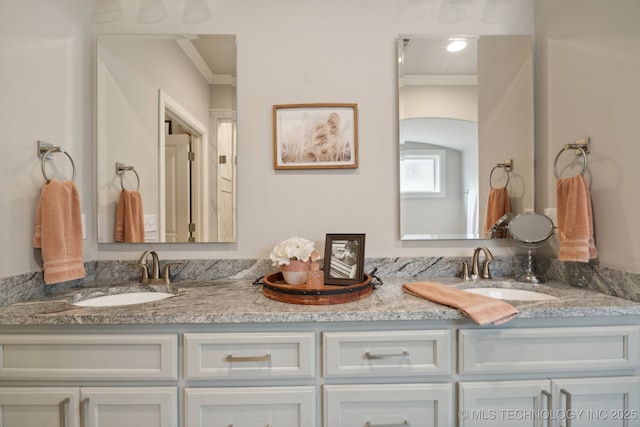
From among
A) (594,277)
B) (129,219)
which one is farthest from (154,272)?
(594,277)

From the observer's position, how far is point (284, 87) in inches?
66.8

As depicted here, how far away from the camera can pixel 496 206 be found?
5.65 feet

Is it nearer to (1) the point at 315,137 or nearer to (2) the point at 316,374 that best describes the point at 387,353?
(2) the point at 316,374

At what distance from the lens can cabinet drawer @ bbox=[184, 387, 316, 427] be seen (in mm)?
1102

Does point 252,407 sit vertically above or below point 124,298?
below

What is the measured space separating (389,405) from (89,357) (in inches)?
43.4

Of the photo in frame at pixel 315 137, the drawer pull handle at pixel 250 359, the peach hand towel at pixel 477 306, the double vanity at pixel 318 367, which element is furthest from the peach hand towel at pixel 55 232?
the peach hand towel at pixel 477 306

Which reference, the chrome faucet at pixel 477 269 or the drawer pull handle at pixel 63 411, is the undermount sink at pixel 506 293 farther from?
the drawer pull handle at pixel 63 411

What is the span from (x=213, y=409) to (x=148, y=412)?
9.2 inches

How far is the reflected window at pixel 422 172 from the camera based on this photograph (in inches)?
66.9

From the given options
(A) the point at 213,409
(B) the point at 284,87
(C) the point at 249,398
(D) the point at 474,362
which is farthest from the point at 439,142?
(A) the point at 213,409

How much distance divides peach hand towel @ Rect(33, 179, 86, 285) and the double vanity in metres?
0.25

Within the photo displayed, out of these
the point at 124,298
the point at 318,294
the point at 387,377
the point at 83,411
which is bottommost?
the point at 83,411

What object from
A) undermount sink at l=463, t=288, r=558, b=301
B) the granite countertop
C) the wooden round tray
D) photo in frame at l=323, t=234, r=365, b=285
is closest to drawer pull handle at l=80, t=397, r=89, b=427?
the granite countertop
